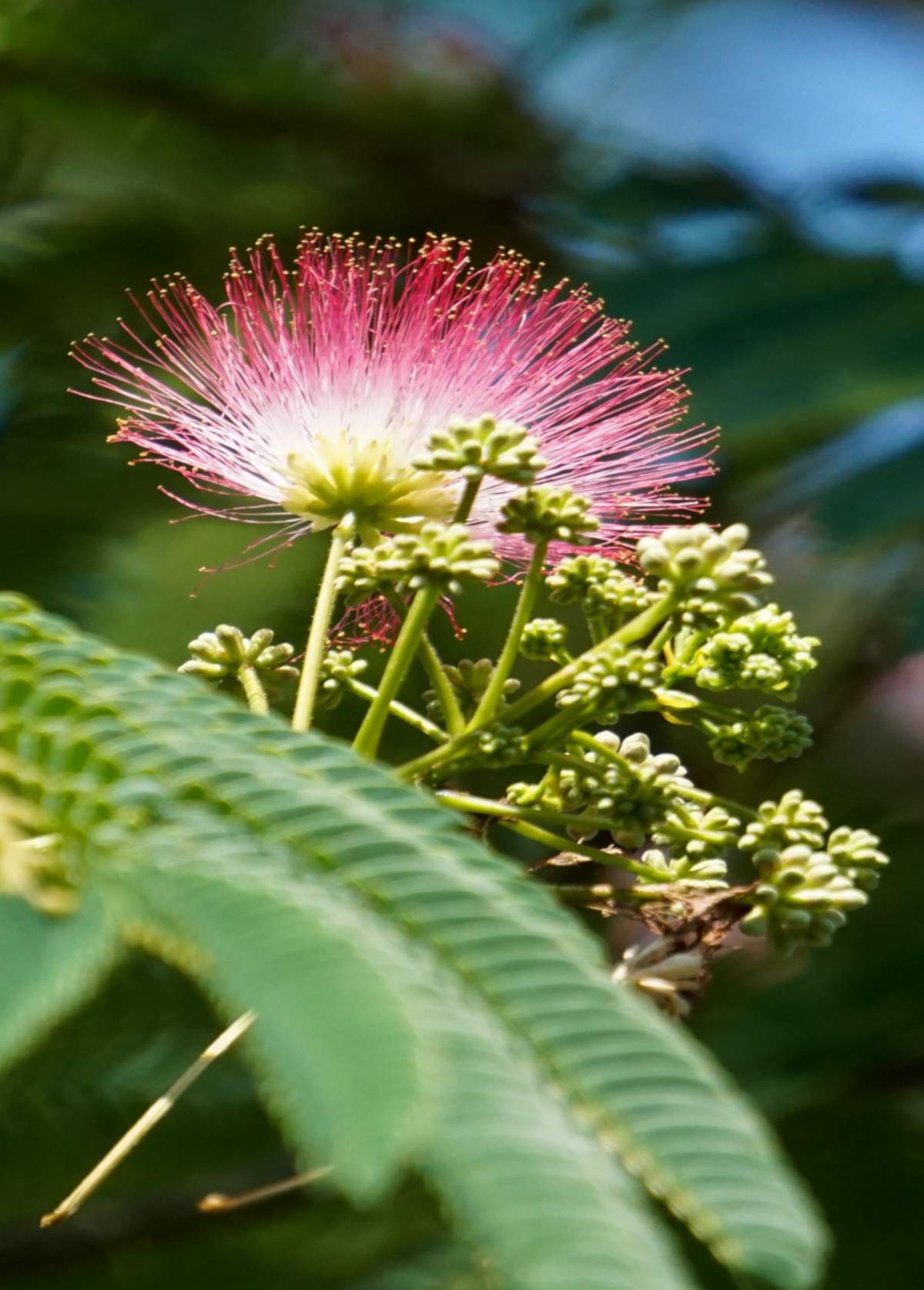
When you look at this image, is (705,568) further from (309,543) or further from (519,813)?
(309,543)

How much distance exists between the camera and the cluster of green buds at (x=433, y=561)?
1.05m

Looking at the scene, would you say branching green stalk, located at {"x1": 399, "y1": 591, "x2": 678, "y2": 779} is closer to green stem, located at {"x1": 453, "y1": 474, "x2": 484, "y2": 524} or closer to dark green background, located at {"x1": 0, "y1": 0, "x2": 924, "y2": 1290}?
green stem, located at {"x1": 453, "y1": 474, "x2": 484, "y2": 524}

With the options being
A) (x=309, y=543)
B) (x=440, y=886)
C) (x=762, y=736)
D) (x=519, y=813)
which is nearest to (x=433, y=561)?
(x=519, y=813)

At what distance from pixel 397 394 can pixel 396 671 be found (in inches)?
14.2

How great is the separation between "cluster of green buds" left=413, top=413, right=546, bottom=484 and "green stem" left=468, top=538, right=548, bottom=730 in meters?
0.06

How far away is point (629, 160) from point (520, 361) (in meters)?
3.27

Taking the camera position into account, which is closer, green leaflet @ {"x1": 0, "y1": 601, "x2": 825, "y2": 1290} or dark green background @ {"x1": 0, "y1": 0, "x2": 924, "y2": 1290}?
green leaflet @ {"x1": 0, "y1": 601, "x2": 825, "y2": 1290}

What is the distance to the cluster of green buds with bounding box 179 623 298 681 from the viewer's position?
1.19m

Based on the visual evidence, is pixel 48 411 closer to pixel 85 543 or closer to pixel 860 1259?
pixel 85 543

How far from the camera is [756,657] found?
3.65 ft

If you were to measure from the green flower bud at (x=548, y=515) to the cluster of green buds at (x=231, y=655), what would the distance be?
0.22 m

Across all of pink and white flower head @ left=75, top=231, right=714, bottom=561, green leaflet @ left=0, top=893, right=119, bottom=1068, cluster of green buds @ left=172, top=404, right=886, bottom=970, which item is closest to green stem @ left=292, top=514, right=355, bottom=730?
cluster of green buds @ left=172, top=404, right=886, bottom=970

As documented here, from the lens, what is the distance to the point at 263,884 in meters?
0.62

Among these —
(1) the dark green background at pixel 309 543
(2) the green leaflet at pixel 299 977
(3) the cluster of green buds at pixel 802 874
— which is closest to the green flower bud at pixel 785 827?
(3) the cluster of green buds at pixel 802 874
